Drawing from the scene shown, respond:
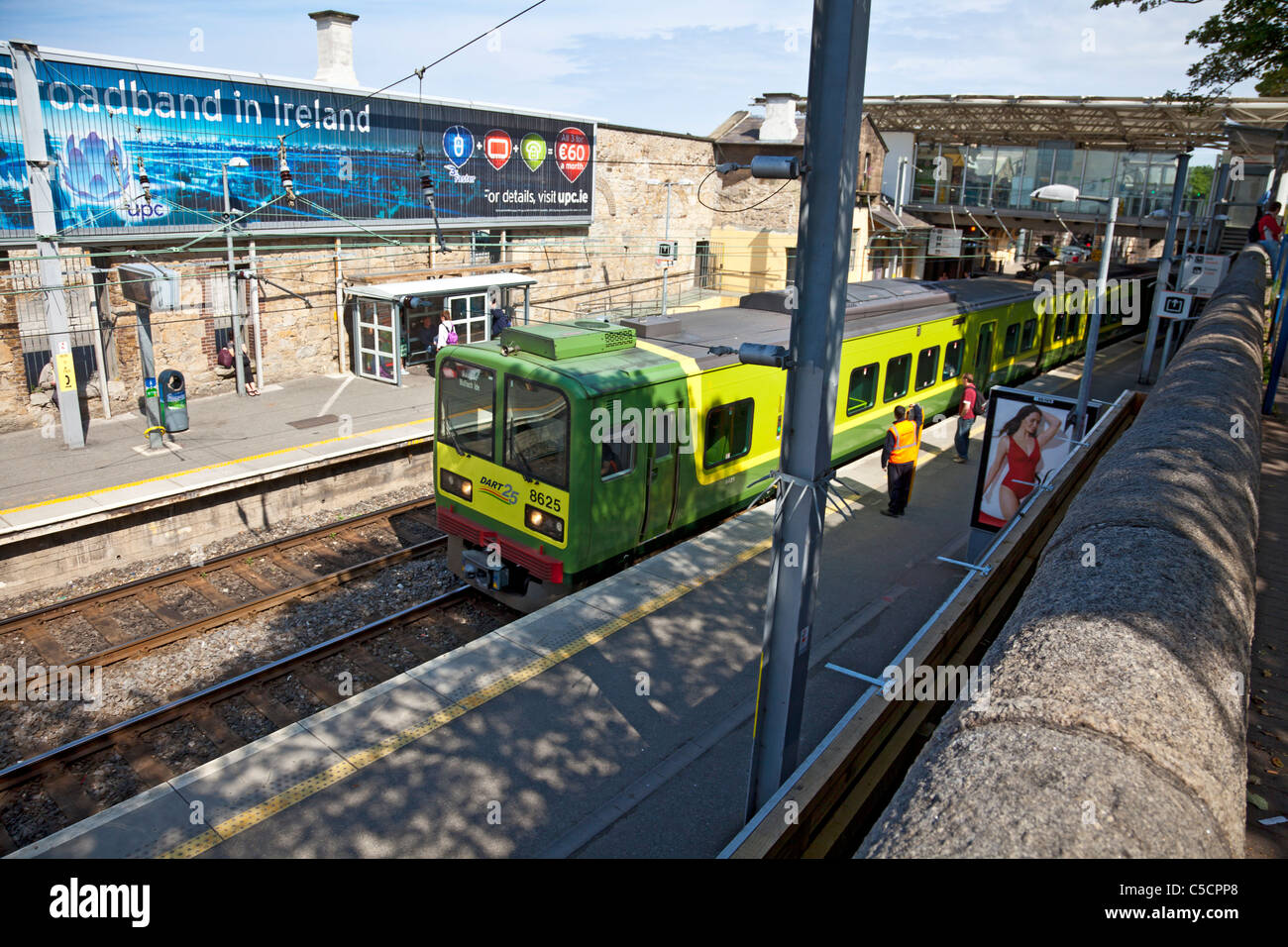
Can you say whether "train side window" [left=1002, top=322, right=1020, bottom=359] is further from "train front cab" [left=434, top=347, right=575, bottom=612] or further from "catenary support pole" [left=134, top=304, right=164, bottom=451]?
"catenary support pole" [left=134, top=304, right=164, bottom=451]

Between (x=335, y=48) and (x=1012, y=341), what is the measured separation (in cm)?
1625

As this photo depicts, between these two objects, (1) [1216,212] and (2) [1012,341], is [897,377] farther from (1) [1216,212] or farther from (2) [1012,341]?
(1) [1216,212]

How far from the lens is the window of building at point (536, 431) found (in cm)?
846

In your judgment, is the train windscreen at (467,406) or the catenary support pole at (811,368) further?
the train windscreen at (467,406)

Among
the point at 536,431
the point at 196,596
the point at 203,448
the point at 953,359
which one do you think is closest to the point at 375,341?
the point at 203,448

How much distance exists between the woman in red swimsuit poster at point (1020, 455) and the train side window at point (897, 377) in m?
4.37

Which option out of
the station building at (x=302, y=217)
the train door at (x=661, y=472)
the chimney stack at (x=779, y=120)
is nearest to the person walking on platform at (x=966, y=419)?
the train door at (x=661, y=472)

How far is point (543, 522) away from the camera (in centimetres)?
879

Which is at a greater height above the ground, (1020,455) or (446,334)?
(1020,455)

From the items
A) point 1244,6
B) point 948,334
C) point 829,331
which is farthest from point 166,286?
point 1244,6

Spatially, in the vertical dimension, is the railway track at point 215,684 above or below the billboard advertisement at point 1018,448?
below

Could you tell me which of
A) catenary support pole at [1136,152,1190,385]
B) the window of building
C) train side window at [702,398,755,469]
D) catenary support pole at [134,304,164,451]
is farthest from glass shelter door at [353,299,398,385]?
catenary support pole at [1136,152,1190,385]

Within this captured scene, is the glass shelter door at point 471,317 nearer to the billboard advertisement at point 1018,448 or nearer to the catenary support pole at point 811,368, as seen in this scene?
the billboard advertisement at point 1018,448

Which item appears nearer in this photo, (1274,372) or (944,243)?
(1274,372)
